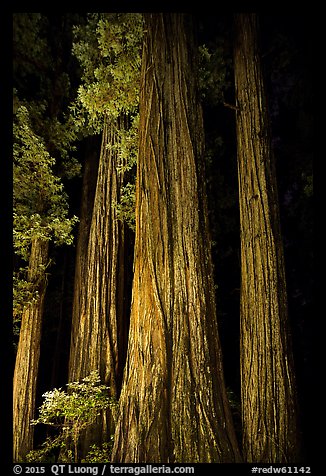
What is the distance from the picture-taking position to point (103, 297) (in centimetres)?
491

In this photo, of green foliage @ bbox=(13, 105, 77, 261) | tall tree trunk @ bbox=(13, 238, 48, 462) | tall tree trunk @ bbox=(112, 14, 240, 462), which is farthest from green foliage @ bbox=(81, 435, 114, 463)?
green foliage @ bbox=(13, 105, 77, 261)

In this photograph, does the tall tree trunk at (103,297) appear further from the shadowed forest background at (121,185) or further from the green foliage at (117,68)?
the green foliage at (117,68)

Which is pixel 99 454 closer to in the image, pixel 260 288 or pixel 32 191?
pixel 260 288

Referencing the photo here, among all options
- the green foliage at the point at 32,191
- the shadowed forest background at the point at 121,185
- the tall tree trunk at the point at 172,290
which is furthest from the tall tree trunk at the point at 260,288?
the green foliage at the point at 32,191

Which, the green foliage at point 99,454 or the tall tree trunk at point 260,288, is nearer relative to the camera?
the tall tree trunk at point 260,288

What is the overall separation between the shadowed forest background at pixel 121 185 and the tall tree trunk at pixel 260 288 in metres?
0.16

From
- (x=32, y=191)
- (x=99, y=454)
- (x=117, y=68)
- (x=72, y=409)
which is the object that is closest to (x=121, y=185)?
(x=32, y=191)

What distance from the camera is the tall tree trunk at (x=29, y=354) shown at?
477 cm

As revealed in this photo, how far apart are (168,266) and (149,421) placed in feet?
4.72

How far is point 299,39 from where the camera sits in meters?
6.72

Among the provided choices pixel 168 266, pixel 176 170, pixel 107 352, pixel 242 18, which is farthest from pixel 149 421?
pixel 242 18

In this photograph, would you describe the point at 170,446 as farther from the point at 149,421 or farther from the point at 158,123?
the point at 158,123

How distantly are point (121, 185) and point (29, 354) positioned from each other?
9.77 feet

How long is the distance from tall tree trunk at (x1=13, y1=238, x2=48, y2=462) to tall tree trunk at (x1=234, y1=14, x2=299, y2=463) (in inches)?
124
